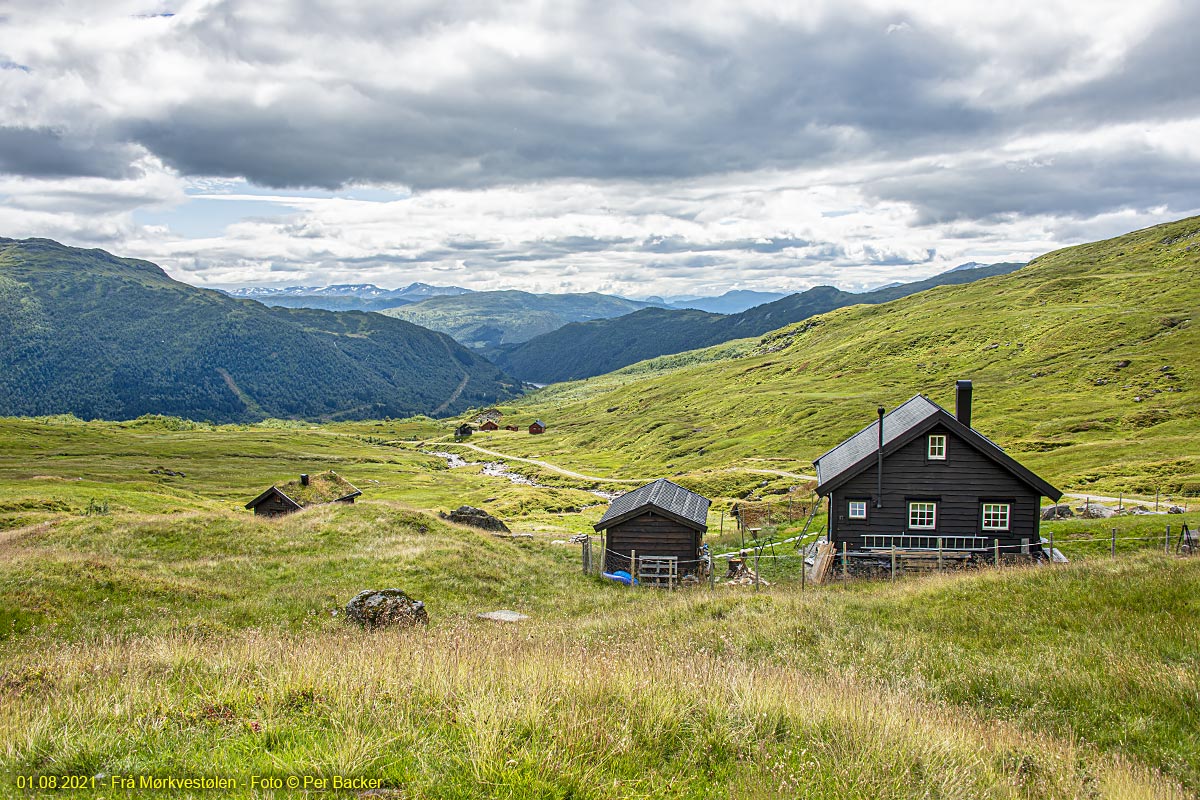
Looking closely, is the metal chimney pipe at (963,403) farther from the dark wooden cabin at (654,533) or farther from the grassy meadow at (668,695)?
the grassy meadow at (668,695)

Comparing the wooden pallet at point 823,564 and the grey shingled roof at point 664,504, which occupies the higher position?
the grey shingled roof at point 664,504

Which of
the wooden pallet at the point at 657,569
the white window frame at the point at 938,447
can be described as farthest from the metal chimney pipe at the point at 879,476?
the wooden pallet at the point at 657,569

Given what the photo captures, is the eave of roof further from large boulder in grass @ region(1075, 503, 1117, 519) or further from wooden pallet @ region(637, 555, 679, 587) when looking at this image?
large boulder in grass @ region(1075, 503, 1117, 519)

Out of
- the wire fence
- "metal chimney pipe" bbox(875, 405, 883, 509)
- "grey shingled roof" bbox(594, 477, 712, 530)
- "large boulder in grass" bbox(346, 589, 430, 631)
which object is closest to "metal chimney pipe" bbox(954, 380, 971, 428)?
"metal chimney pipe" bbox(875, 405, 883, 509)

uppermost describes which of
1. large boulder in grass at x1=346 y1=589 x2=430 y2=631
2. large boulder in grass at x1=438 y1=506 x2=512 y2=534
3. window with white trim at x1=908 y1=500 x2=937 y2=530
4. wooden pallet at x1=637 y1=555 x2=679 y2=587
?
window with white trim at x1=908 y1=500 x2=937 y2=530

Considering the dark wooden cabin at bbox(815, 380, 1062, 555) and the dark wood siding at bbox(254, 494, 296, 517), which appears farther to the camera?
the dark wood siding at bbox(254, 494, 296, 517)

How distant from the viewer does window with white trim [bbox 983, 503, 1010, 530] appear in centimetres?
A: 3366

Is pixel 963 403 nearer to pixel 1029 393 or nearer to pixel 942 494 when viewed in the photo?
pixel 942 494

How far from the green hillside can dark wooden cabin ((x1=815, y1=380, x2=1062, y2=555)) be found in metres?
32.2

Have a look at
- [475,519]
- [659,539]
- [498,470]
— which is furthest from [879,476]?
[498,470]

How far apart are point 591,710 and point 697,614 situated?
12577 millimetres

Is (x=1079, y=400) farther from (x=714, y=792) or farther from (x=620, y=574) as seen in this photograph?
(x=714, y=792)

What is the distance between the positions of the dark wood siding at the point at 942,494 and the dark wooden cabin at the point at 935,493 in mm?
46

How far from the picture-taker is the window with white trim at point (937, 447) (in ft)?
111
